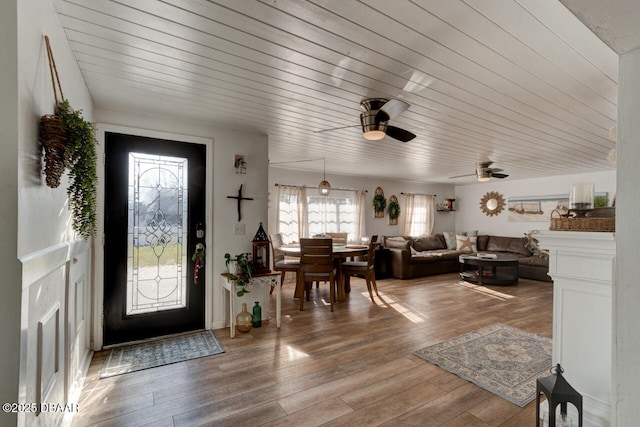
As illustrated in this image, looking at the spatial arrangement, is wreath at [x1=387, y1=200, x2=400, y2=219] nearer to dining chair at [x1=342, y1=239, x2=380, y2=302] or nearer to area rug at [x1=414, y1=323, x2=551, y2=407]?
dining chair at [x1=342, y1=239, x2=380, y2=302]

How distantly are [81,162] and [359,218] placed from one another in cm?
612

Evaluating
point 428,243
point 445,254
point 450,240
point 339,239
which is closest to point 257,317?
point 339,239

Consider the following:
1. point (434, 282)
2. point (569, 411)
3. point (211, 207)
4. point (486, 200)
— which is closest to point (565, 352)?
point (569, 411)

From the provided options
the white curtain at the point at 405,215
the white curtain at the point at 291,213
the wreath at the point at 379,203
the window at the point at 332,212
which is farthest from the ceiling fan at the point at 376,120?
the white curtain at the point at 405,215

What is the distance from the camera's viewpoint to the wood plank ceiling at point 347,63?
1.53 metres

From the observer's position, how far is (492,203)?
8047 mm

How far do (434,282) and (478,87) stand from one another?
4.49 metres

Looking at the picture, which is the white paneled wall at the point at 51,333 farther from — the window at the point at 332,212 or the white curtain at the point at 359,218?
the white curtain at the point at 359,218

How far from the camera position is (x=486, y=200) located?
323 inches

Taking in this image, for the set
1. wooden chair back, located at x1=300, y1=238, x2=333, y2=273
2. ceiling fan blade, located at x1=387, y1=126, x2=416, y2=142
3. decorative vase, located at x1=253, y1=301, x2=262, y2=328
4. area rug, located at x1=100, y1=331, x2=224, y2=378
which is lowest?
area rug, located at x1=100, y1=331, x2=224, y2=378

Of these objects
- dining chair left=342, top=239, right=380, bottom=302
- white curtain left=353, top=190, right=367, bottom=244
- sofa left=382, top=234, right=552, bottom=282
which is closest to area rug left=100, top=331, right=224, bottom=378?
dining chair left=342, top=239, right=380, bottom=302

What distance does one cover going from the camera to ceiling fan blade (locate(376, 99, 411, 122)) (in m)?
2.24

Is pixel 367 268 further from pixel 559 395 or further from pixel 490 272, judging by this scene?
pixel 490 272

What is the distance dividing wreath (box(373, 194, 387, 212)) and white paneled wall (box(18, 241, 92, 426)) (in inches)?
241
